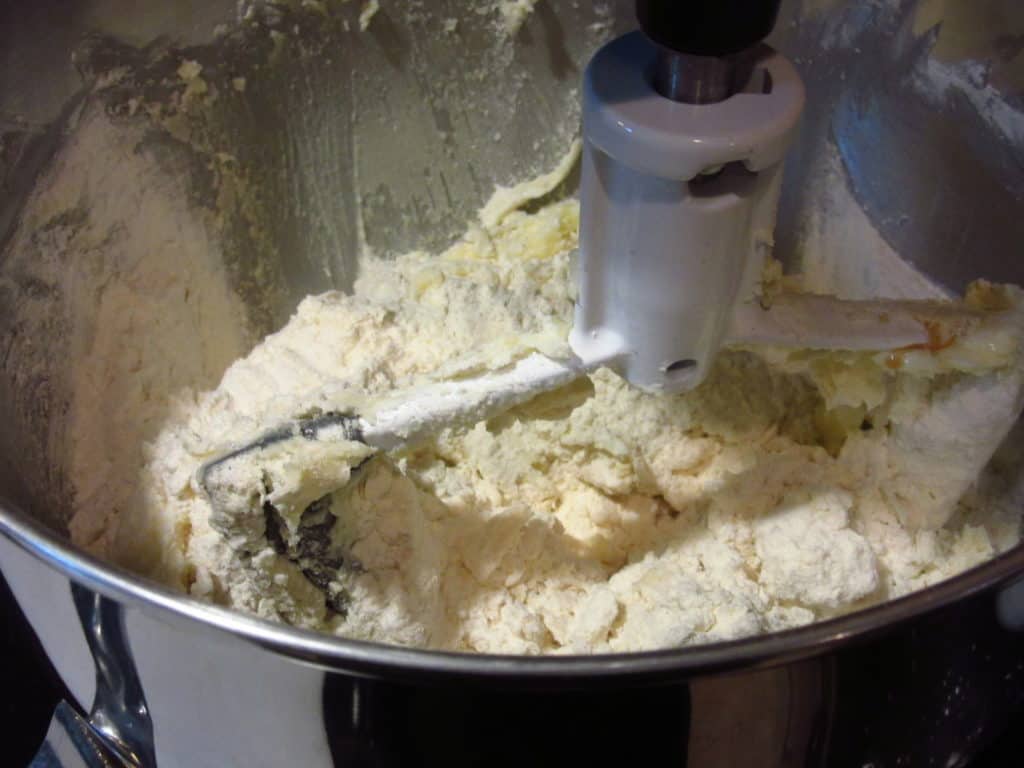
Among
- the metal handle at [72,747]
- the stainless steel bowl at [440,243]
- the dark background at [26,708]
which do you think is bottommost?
the dark background at [26,708]

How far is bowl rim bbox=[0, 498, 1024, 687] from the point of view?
40cm

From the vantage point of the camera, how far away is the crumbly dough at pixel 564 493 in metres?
0.66

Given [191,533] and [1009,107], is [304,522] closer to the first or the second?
[191,533]

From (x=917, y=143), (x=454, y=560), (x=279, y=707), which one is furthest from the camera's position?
(x=917, y=143)

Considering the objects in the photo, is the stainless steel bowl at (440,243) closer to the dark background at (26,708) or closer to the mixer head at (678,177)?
the dark background at (26,708)

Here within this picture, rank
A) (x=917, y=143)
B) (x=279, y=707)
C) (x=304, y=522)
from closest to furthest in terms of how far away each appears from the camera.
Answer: (x=279, y=707) → (x=304, y=522) → (x=917, y=143)

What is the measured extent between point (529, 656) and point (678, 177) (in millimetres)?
253

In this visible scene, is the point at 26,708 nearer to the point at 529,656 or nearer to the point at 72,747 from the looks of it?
the point at 72,747

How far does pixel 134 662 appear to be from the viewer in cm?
51

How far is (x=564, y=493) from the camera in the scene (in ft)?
2.70

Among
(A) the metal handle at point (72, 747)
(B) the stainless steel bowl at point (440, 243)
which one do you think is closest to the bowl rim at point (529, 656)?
(B) the stainless steel bowl at point (440, 243)

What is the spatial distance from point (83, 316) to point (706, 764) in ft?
1.88

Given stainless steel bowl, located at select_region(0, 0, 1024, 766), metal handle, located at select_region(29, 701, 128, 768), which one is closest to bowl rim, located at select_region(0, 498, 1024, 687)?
stainless steel bowl, located at select_region(0, 0, 1024, 766)

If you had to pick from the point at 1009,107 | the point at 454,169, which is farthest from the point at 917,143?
the point at 454,169
